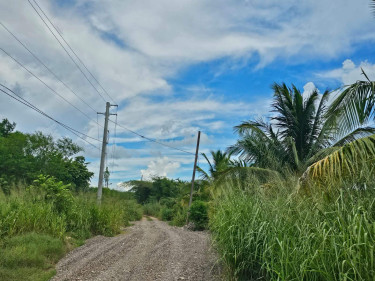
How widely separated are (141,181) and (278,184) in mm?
46263

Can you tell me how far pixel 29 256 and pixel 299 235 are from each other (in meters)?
5.94

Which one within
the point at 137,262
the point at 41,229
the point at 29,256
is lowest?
the point at 137,262

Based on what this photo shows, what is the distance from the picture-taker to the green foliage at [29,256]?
6.28 metres

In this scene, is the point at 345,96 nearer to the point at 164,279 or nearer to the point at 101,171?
the point at 164,279

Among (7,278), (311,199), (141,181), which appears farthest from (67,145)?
(311,199)

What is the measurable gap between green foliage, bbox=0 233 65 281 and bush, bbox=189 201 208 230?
10.7m

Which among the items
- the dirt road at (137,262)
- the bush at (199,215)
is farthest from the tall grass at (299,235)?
the bush at (199,215)

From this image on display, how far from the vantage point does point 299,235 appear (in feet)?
13.7

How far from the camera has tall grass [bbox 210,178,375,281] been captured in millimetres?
3283

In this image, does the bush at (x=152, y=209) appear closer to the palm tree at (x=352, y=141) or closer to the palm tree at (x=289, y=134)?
the palm tree at (x=289, y=134)

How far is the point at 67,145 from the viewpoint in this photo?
3609 cm

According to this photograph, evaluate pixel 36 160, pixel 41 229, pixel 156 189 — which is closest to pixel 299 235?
pixel 41 229

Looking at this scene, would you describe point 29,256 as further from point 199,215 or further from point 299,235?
point 199,215

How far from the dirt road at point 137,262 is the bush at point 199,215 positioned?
25.5 ft
